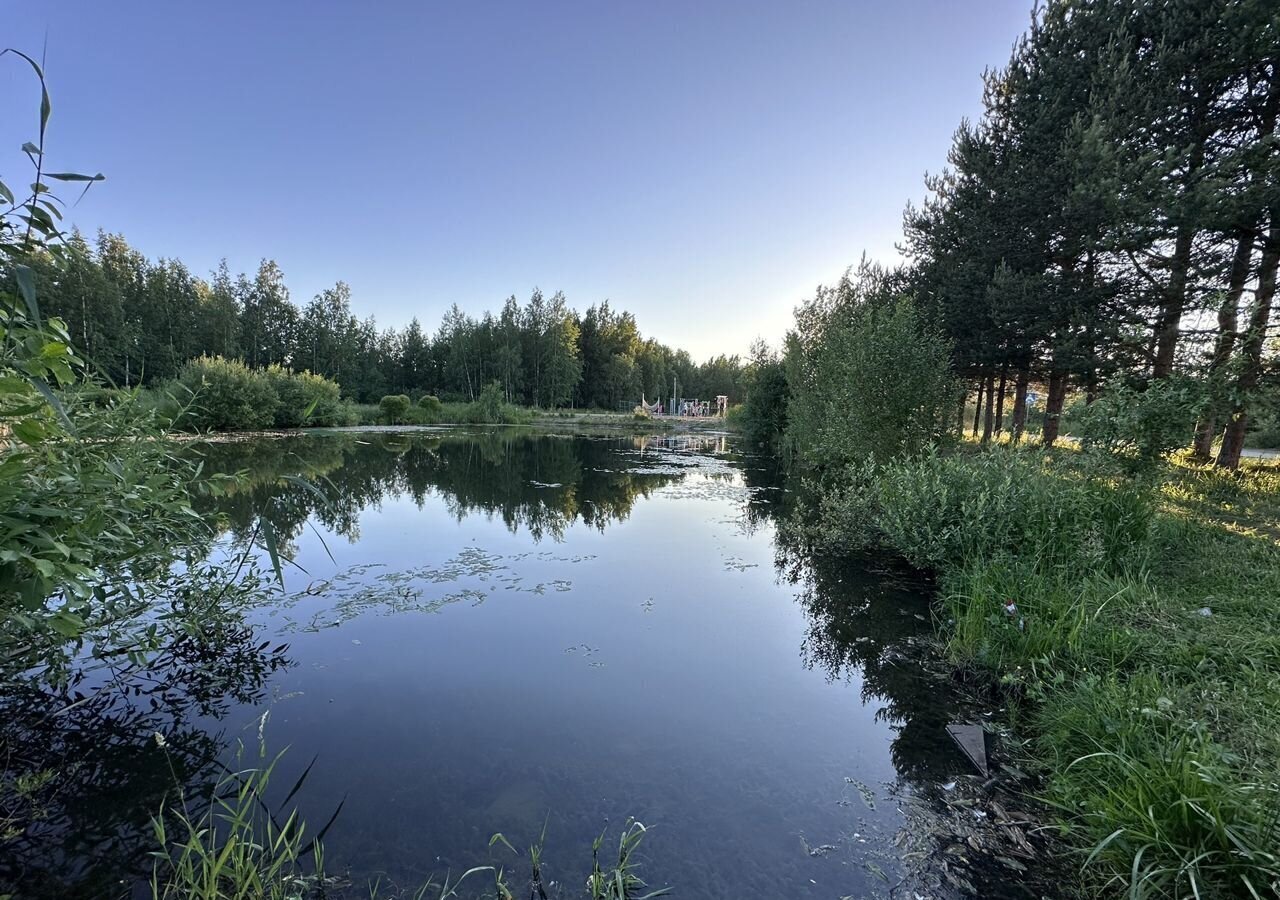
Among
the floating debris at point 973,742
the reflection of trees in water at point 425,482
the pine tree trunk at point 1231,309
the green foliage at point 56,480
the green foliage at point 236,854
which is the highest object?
the pine tree trunk at point 1231,309

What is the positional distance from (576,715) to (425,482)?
10704mm

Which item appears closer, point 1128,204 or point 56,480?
point 56,480

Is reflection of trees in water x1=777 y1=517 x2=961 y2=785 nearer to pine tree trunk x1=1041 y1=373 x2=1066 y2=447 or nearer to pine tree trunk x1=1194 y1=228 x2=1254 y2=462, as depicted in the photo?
pine tree trunk x1=1194 y1=228 x2=1254 y2=462

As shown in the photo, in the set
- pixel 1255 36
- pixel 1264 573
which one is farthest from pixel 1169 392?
pixel 1255 36

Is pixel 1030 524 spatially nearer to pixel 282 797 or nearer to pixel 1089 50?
pixel 282 797

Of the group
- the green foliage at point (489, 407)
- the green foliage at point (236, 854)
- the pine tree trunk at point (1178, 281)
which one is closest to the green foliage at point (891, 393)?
the pine tree trunk at point (1178, 281)

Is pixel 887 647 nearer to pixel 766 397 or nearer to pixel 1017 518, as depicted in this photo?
pixel 1017 518

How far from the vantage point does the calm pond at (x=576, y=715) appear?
8.39 feet

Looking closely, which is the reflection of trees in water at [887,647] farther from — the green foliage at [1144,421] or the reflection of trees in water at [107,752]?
the reflection of trees in water at [107,752]

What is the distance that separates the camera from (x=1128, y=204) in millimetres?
8930

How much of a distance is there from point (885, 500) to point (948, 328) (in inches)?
409

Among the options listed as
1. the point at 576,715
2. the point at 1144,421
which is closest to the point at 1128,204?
the point at 1144,421

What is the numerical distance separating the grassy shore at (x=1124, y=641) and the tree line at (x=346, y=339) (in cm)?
4189

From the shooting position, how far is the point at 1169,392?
5777mm
